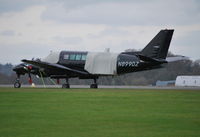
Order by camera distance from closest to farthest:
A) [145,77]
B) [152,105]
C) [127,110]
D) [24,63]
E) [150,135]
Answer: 1. [150,135]
2. [127,110]
3. [152,105]
4. [24,63]
5. [145,77]

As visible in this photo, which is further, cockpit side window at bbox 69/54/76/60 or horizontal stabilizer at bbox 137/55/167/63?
cockpit side window at bbox 69/54/76/60

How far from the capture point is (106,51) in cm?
5525

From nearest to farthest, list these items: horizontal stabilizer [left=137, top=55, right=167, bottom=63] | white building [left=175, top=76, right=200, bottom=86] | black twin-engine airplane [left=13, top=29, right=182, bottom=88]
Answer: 1. horizontal stabilizer [left=137, top=55, right=167, bottom=63]
2. black twin-engine airplane [left=13, top=29, right=182, bottom=88]
3. white building [left=175, top=76, right=200, bottom=86]

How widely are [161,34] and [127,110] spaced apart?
25.3 m

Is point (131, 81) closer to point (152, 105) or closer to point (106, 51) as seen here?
point (106, 51)

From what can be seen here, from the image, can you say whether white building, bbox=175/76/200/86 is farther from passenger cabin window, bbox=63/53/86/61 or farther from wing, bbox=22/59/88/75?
wing, bbox=22/59/88/75

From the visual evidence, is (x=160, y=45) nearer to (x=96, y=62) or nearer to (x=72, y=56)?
(x=96, y=62)

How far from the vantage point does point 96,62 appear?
5244 centimetres

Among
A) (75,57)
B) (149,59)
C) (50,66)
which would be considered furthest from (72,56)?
(149,59)

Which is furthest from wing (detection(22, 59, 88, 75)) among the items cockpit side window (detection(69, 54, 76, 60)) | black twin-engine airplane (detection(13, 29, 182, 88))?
cockpit side window (detection(69, 54, 76, 60))

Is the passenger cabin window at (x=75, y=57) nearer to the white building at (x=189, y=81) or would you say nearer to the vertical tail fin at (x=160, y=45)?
the vertical tail fin at (x=160, y=45)

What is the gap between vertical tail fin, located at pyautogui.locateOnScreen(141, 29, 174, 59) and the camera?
49406 mm

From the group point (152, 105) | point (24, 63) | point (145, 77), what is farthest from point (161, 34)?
point (145, 77)

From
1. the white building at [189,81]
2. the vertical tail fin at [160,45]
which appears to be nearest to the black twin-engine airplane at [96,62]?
the vertical tail fin at [160,45]
